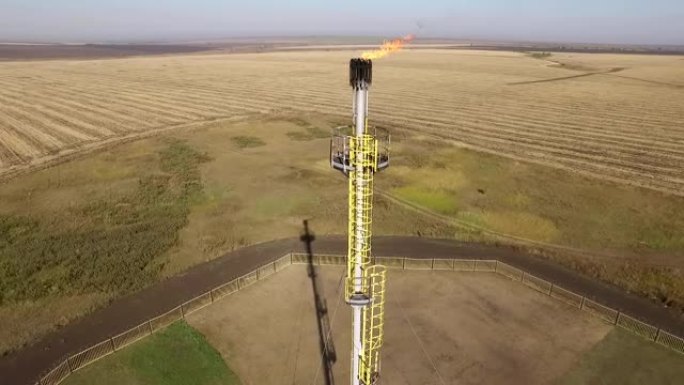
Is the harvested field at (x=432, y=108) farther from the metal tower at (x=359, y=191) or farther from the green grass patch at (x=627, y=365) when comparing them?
the metal tower at (x=359, y=191)

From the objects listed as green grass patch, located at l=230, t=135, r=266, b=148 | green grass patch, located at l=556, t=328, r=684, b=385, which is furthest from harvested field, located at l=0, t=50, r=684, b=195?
green grass patch, located at l=556, t=328, r=684, b=385

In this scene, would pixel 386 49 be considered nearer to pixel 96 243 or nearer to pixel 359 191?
pixel 359 191

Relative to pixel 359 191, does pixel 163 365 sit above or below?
below

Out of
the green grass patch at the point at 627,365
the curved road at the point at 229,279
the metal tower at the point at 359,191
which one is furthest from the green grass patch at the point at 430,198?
the metal tower at the point at 359,191

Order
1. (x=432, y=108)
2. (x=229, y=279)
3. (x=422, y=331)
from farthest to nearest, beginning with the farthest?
(x=432, y=108) → (x=229, y=279) → (x=422, y=331)

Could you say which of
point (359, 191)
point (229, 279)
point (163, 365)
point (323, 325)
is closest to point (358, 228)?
point (359, 191)

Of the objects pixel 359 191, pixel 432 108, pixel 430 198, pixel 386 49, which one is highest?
pixel 386 49

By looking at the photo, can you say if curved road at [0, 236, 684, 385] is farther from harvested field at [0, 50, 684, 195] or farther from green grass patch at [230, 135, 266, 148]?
green grass patch at [230, 135, 266, 148]
